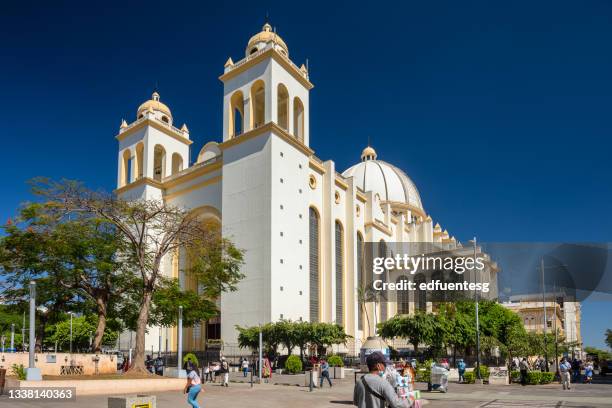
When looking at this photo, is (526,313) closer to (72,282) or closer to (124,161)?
(124,161)

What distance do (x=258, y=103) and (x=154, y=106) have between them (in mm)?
12105

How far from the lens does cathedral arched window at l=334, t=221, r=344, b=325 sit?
165 ft

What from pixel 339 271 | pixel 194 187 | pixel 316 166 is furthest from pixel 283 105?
pixel 339 271

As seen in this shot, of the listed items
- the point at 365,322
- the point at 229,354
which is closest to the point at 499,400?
the point at 229,354

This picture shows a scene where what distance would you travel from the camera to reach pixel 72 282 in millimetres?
30391

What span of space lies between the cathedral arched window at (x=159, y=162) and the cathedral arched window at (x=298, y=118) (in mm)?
14247

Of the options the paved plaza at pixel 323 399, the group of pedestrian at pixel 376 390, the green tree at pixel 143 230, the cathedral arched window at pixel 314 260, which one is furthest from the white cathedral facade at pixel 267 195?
the group of pedestrian at pixel 376 390

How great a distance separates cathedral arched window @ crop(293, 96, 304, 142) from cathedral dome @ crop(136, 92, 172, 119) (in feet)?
49.4

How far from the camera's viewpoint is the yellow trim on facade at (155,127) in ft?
177

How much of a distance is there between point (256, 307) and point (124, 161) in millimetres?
25306

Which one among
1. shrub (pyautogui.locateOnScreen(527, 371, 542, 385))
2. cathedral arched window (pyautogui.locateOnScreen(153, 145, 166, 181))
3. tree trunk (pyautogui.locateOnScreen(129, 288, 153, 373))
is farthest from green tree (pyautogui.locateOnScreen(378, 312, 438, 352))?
cathedral arched window (pyautogui.locateOnScreen(153, 145, 166, 181))

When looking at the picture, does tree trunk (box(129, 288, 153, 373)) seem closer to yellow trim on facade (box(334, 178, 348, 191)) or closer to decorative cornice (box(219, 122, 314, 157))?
decorative cornice (box(219, 122, 314, 157))

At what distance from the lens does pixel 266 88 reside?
145ft

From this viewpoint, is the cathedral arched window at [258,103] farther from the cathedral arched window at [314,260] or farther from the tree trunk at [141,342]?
the tree trunk at [141,342]
